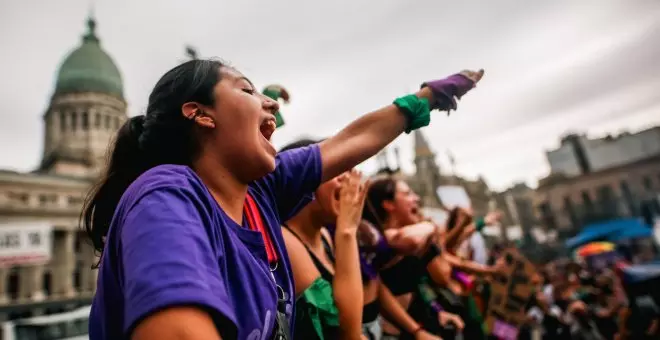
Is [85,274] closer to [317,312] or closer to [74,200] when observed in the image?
[74,200]

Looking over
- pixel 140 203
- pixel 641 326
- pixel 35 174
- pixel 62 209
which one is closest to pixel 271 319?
pixel 140 203

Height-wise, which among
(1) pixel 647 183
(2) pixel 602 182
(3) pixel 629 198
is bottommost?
(3) pixel 629 198

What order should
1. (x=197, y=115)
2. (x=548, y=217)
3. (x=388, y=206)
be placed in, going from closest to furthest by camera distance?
(x=197, y=115) → (x=388, y=206) → (x=548, y=217)

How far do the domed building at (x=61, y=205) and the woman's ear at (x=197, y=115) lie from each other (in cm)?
908

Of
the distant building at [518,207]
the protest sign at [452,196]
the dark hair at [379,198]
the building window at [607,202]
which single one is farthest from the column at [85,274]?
the distant building at [518,207]

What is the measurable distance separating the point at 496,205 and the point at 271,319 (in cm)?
7686

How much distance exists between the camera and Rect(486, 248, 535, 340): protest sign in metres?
5.25

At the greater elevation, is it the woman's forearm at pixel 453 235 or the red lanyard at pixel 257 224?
the red lanyard at pixel 257 224

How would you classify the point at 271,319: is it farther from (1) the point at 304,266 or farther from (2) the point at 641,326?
(2) the point at 641,326

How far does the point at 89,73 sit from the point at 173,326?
6247 centimetres

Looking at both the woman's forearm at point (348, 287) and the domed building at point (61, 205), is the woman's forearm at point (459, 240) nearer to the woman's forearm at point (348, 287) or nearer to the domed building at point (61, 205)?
the woman's forearm at point (348, 287)

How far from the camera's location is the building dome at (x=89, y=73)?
52.3 m

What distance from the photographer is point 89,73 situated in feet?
173

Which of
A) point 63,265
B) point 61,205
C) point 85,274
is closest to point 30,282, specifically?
point 63,265
